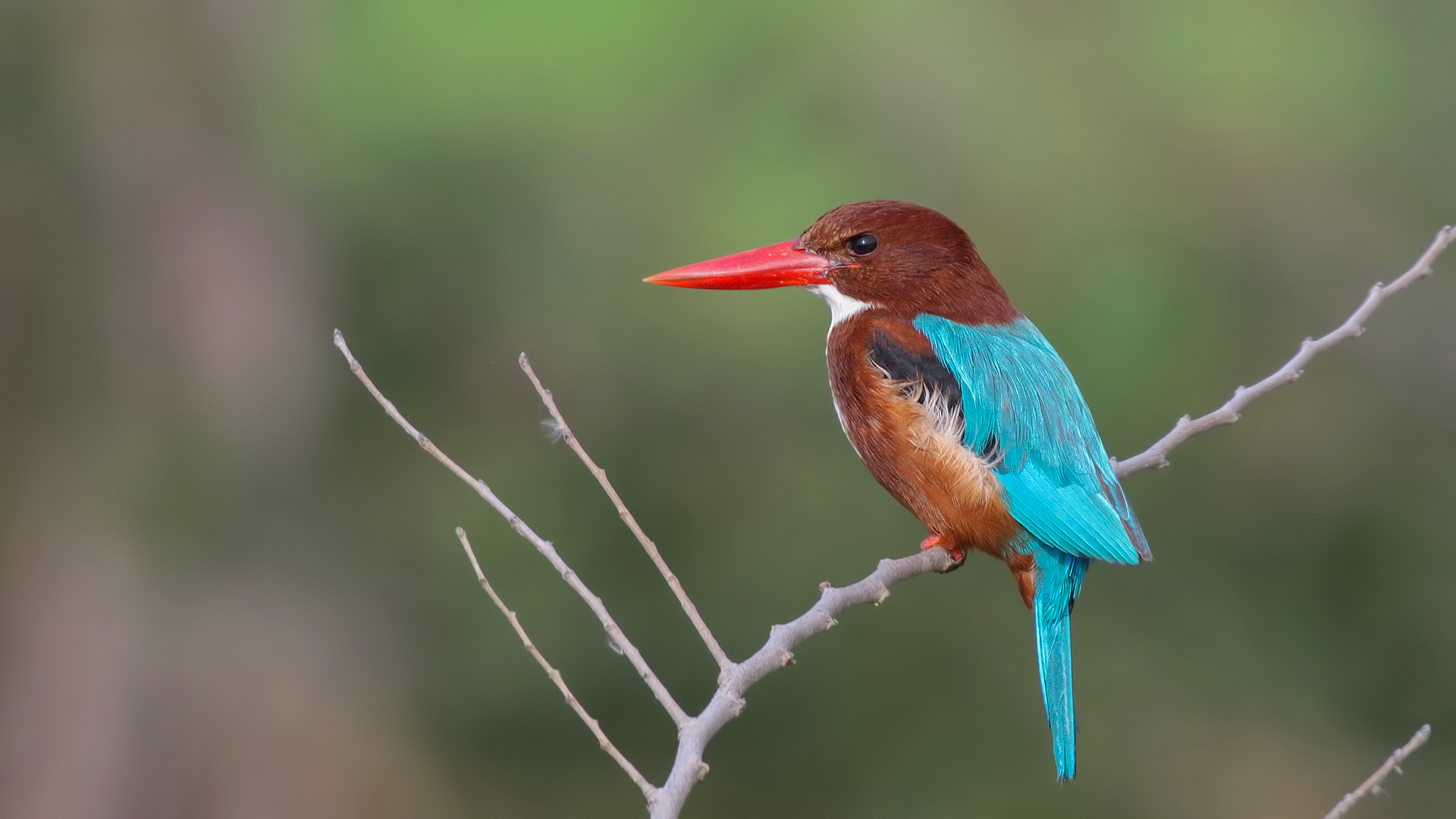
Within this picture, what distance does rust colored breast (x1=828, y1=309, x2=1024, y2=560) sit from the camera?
7.79 ft

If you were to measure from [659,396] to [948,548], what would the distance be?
249 cm

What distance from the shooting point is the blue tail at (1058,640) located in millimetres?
2246

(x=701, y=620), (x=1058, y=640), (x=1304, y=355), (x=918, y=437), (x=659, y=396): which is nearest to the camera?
(x=701, y=620)

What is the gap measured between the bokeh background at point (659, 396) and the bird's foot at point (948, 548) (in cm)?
197

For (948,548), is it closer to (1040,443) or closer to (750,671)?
(1040,443)

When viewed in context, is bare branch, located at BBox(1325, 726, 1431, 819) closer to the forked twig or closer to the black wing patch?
the forked twig

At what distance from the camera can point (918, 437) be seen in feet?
7.93

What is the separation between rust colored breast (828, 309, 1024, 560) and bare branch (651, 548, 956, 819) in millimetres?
242

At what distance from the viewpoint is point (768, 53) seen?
5074mm

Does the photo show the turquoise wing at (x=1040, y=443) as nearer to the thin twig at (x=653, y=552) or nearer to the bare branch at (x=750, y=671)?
the bare branch at (x=750, y=671)

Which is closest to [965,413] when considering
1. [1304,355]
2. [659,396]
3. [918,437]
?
[918,437]

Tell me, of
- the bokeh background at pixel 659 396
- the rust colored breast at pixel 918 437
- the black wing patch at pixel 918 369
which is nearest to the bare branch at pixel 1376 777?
the rust colored breast at pixel 918 437

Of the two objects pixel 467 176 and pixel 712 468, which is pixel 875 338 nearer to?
pixel 712 468

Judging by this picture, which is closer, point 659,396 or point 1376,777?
point 1376,777
